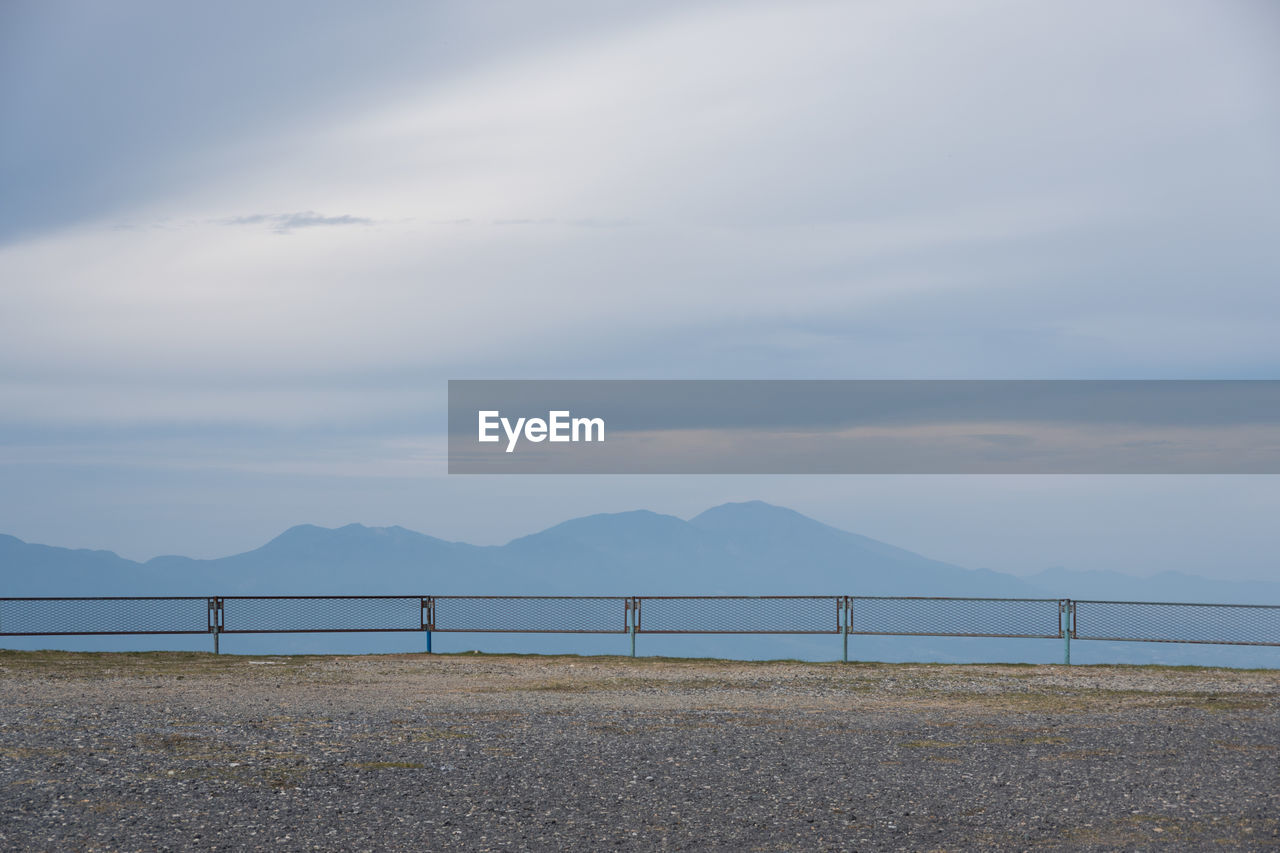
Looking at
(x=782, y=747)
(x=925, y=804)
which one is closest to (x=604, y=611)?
(x=782, y=747)

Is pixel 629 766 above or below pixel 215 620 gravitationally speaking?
below

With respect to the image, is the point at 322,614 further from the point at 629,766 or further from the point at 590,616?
the point at 629,766

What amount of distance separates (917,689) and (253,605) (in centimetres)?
1500

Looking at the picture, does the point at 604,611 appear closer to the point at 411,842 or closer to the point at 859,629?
the point at 859,629

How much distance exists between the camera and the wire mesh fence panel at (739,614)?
24.9 meters

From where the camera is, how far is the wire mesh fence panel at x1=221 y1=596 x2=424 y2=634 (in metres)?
25.4

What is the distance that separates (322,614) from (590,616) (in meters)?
6.09

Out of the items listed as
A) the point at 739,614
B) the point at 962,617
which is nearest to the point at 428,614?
the point at 739,614

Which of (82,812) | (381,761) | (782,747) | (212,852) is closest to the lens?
(212,852)

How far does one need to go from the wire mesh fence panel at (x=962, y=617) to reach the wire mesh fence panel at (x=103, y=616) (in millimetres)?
14836

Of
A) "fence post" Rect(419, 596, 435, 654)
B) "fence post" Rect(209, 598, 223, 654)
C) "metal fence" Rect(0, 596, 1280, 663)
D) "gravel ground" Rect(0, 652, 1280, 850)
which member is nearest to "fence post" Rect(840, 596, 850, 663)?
"metal fence" Rect(0, 596, 1280, 663)

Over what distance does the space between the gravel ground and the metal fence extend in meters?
4.09

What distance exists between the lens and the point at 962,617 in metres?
24.9

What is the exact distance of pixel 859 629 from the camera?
25250 mm
